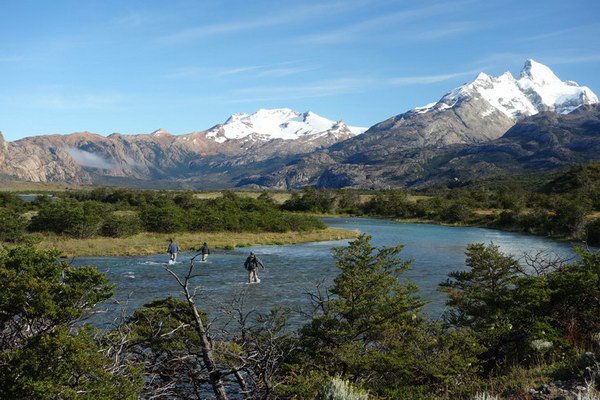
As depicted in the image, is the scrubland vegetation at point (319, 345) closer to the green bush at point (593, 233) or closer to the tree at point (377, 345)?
the tree at point (377, 345)

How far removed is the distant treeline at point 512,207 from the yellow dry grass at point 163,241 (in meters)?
31.5

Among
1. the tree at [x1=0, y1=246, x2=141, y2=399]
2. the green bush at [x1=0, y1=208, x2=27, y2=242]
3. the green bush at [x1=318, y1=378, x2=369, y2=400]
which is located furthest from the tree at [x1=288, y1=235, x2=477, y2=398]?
the green bush at [x1=0, y1=208, x2=27, y2=242]

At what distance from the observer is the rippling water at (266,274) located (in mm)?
26703

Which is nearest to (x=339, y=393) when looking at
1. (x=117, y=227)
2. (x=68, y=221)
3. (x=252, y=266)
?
(x=252, y=266)

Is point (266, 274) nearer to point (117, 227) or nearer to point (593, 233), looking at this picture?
point (117, 227)

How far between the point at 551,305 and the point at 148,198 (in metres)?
107

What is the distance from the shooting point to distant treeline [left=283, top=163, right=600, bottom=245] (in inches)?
2918

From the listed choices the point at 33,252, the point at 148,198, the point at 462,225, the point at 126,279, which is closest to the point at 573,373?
the point at 33,252

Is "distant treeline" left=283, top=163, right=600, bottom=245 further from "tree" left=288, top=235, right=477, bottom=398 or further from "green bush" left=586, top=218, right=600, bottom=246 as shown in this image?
"tree" left=288, top=235, right=477, bottom=398

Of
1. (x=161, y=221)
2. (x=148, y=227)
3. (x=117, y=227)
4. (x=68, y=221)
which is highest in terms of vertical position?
(x=68, y=221)

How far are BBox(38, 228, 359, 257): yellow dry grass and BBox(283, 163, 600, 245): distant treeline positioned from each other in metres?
31.5

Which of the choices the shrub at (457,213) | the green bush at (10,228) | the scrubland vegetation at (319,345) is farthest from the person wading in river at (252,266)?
the shrub at (457,213)

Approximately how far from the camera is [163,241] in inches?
2276

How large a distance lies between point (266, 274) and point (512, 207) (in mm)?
83056
